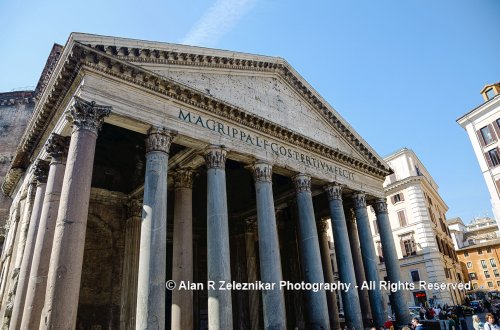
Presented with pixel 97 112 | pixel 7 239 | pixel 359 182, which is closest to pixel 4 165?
pixel 7 239

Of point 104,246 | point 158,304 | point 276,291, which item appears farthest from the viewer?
point 104,246

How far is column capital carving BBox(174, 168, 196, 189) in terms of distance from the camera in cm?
1095

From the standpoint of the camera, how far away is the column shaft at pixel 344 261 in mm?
11760

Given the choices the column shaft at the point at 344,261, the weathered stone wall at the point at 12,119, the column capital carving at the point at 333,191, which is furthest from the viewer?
the weathered stone wall at the point at 12,119

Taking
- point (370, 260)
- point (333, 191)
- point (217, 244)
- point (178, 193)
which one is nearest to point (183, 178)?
point (178, 193)

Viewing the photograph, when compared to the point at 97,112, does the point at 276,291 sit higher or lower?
lower

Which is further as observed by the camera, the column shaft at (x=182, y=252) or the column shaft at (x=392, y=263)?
the column shaft at (x=392, y=263)

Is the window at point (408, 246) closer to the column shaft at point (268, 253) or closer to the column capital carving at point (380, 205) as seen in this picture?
the column capital carving at point (380, 205)

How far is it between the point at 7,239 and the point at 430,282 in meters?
23.3

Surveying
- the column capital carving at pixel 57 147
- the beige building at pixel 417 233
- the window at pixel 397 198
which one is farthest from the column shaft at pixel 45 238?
the window at pixel 397 198

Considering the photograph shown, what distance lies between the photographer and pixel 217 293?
8.41 m

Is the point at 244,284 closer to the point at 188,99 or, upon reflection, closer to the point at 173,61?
the point at 188,99

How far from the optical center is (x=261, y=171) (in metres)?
11.1

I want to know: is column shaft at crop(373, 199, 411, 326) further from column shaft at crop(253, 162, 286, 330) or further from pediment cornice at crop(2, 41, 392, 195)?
column shaft at crop(253, 162, 286, 330)
